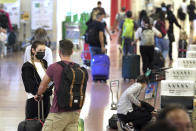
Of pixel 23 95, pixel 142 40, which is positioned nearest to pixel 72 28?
pixel 142 40

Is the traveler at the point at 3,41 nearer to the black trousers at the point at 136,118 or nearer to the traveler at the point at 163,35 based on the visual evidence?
the traveler at the point at 163,35

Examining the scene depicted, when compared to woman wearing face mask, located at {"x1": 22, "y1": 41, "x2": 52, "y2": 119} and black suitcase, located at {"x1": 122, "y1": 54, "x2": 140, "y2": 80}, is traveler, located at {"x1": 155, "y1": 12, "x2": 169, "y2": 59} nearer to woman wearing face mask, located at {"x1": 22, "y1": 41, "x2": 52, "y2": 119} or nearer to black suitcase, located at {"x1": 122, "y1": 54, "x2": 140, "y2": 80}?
black suitcase, located at {"x1": 122, "y1": 54, "x2": 140, "y2": 80}

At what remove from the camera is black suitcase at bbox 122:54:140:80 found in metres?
14.0

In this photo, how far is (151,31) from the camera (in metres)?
14.1

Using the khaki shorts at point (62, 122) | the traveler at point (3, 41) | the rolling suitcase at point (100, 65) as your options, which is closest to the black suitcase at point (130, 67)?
the rolling suitcase at point (100, 65)

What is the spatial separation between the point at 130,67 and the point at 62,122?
8.26 metres

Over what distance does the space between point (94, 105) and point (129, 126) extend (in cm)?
246

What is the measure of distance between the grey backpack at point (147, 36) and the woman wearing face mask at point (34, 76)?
730 centimetres

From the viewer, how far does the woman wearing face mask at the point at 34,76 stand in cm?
656

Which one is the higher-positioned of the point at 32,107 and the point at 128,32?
the point at 128,32

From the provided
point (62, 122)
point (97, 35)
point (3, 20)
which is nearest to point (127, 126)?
point (62, 122)

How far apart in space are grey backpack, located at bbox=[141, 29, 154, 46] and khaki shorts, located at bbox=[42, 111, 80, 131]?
825 centimetres

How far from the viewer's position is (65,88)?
5812mm

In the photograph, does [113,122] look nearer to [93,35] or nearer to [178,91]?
[178,91]
